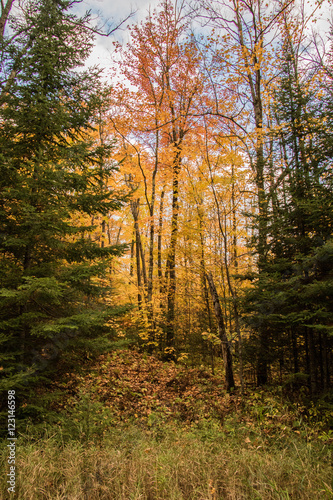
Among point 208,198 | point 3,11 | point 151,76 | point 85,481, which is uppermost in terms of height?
point 151,76

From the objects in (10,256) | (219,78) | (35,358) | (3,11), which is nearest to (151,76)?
(219,78)

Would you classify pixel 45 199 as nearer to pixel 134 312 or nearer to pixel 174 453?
pixel 174 453

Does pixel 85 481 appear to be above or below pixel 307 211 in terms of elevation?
below

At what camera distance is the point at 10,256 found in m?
4.58

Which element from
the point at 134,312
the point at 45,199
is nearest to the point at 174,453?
the point at 45,199

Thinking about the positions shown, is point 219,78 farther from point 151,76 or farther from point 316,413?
point 316,413

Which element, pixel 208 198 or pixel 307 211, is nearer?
pixel 307 211

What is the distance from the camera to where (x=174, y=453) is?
309cm

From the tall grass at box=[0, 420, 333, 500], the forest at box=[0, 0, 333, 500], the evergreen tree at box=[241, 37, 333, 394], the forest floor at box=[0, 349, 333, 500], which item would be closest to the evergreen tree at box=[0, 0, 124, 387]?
the forest at box=[0, 0, 333, 500]

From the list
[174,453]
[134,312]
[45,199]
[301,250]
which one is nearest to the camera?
[174,453]

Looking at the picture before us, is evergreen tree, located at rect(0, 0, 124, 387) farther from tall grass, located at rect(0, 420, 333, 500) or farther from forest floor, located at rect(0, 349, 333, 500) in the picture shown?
tall grass, located at rect(0, 420, 333, 500)

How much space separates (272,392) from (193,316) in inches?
196

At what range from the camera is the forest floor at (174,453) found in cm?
236

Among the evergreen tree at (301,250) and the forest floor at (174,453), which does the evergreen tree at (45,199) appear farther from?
the evergreen tree at (301,250)
